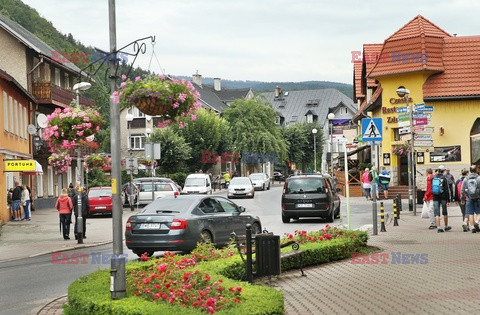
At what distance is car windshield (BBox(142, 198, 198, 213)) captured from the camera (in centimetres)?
1722

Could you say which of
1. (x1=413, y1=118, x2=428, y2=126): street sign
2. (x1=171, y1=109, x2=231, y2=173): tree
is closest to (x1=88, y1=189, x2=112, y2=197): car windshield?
(x1=413, y1=118, x2=428, y2=126): street sign

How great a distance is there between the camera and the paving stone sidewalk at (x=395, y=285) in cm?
986

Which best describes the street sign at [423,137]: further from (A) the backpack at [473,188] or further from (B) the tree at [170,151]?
(B) the tree at [170,151]

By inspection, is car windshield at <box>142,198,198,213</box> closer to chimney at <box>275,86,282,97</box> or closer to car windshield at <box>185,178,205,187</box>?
car windshield at <box>185,178,205,187</box>

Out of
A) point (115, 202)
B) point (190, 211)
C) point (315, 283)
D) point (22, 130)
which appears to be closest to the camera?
point (115, 202)

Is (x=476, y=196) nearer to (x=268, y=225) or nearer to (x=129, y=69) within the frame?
(x=268, y=225)

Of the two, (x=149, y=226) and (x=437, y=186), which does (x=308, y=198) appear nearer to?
(x=437, y=186)

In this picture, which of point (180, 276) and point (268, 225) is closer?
point (180, 276)

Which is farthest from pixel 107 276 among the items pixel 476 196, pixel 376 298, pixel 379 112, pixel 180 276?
pixel 379 112

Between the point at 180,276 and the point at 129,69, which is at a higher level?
the point at 129,69

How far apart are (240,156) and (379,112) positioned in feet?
124

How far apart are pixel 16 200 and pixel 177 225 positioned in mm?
20317

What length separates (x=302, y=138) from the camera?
361ft

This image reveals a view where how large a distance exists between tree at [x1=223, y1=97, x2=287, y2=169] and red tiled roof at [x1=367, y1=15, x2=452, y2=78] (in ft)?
129
